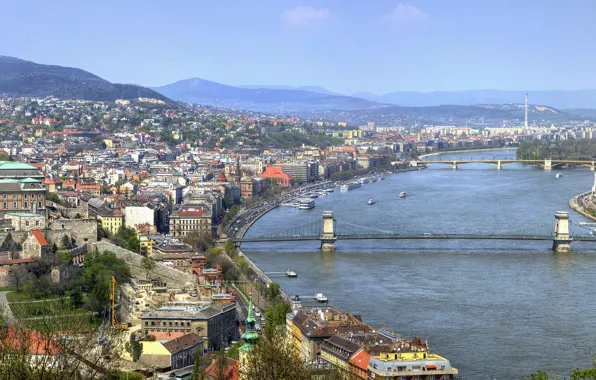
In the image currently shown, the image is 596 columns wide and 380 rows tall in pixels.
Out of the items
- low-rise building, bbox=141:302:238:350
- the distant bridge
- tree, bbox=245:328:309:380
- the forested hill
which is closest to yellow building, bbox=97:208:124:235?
low-rise building, bbox=141:302:238:350

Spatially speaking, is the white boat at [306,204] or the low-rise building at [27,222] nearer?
the low-rise building at [27,222]

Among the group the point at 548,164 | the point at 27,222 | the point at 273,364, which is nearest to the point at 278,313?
the point at 27,222

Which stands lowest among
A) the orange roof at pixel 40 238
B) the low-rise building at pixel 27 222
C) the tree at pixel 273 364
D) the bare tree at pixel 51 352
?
the orange roof at pixel 40 238

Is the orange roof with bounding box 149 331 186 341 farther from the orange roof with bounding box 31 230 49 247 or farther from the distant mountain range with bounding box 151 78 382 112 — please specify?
the distant mountain range with bounding box 151 78 382 112

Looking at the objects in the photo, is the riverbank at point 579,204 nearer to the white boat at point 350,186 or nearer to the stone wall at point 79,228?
the white boat at point 350,186

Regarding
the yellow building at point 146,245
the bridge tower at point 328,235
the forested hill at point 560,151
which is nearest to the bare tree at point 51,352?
the yellow building at point 146,245

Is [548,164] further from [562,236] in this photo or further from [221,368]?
[221,368]

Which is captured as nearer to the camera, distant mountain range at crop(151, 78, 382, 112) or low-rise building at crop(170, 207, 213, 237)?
low-rise building at crop(170, 207, 213, 237)
